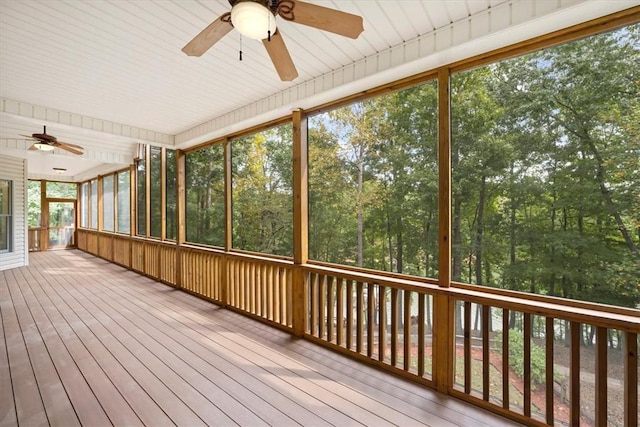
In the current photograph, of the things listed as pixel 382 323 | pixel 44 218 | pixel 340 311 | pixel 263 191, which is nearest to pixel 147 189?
pixel 263 191

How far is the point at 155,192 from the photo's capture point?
672cm

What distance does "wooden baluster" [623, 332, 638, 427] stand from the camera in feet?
5.81

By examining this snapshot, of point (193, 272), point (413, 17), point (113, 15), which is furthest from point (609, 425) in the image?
point (193, 272)

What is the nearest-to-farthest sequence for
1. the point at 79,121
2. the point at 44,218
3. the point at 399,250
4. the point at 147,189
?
1. the point at 399,250
2. the point at 79,121
3. the point at 147,189
4. the point at 44,218

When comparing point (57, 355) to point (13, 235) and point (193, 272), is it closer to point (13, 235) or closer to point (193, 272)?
point (193, 272)

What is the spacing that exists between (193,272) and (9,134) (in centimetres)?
468

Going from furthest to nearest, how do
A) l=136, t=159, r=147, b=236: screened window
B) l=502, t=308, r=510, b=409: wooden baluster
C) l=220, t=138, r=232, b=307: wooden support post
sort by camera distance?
l=136, t=159, r=147, b=236: screened window
l=220, t=138, r=232, b=307: wooden support post
l=502, t=308, r=510, b=409: wooden baluster

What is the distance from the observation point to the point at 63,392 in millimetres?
2350

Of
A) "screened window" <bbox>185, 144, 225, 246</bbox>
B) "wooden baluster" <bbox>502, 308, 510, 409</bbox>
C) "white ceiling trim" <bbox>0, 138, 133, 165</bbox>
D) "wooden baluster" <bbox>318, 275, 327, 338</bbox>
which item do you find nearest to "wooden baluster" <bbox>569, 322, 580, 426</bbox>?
"wooden baluster" <bbox>502, 308, 510, 409</bbox>

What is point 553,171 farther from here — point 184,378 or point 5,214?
point 5,214

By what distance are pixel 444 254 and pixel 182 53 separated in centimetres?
298

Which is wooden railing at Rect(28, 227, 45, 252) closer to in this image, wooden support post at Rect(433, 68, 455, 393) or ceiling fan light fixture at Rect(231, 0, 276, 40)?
ceiling fan light fixture at Rect(231, 0, 276, 40)

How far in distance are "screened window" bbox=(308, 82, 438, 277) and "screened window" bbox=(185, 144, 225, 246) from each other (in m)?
2.53

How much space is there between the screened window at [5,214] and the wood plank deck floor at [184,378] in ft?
14.5
